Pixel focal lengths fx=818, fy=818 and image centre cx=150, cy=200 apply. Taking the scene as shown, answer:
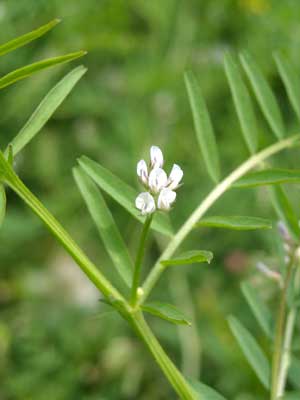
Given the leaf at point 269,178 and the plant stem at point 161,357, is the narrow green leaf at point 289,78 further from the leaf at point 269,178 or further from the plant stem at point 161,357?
the plant stem at point 161,357

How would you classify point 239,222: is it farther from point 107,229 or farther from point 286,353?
point 286,353

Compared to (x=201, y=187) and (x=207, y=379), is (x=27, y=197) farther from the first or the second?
(x=201, y=187)

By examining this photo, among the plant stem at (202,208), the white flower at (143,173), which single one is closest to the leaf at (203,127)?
the plant stem at (202,208)

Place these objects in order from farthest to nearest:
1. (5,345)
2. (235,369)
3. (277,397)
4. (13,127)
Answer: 1. (13,127)
2. (5,345)
3. (235,369)
4. (277,397)

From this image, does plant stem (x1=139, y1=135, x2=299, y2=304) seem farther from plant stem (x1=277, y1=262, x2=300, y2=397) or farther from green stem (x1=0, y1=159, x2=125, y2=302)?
plant stem (x1=277, y1=262, x2=300, y2=397)

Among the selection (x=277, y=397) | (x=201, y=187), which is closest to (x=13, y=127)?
(x=201, y=187)

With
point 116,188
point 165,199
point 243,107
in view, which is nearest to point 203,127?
point 243,107

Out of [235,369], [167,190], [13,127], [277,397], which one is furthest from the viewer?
[13,127]
